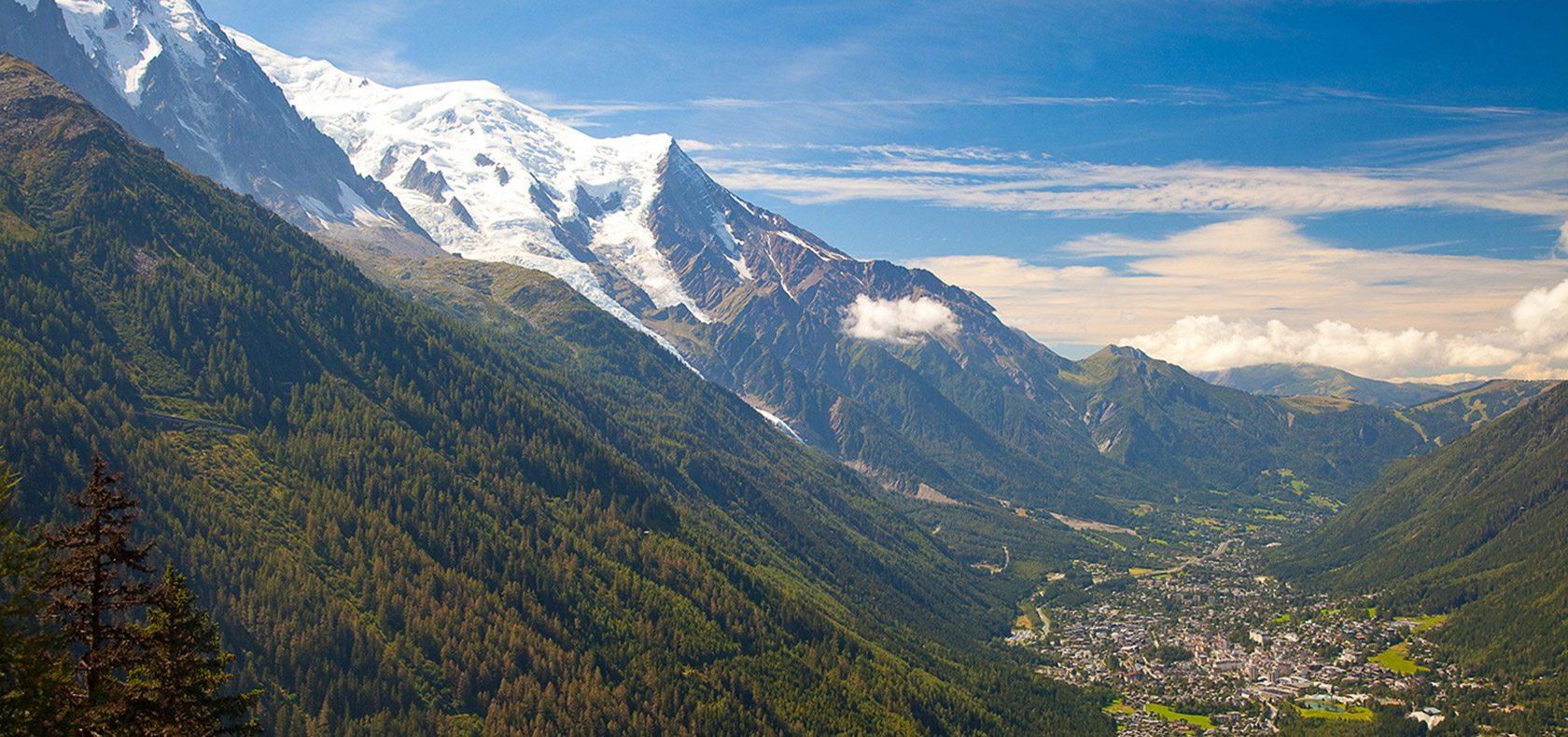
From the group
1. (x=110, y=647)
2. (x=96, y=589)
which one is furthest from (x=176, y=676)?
(x=96, y=589)

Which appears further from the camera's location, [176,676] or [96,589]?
[176,676]

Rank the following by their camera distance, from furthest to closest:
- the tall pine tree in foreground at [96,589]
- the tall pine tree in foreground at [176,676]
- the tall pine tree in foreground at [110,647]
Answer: the tall pine tree in foreground at [176,676] < the tall pine tree in foreground at [110,647] < the tall pine tree in foreground at [96,589]

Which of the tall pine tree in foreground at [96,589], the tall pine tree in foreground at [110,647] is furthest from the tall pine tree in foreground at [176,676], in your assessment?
the tall pine tree in foreground at [96,589]

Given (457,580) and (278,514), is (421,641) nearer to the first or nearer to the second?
(457,580)

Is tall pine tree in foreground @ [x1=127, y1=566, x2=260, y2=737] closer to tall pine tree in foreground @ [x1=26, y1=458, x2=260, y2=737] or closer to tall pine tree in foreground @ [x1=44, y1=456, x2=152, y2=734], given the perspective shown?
tall pine tree in foreground @ [x1=26, y1=458, x2=260, y2=737]

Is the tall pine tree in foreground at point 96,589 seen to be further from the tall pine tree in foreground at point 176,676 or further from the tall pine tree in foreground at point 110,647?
the tall pine tree in foreground at point 176,676

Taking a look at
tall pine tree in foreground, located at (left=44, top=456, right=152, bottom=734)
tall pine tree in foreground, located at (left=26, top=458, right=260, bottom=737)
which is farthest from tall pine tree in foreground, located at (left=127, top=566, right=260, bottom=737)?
tall pine tree in foreground, located at (left=44, top=456, right=152, bottom=734)

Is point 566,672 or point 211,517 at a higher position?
point 211,517

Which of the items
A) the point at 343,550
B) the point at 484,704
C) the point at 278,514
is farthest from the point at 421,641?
the point at 278,514

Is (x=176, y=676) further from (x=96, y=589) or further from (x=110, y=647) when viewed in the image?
(x=96, y=589)

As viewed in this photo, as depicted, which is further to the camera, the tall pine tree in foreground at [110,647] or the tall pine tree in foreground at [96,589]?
the tall pine tree in foreground at [110,647]

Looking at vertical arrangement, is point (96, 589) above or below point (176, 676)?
above
